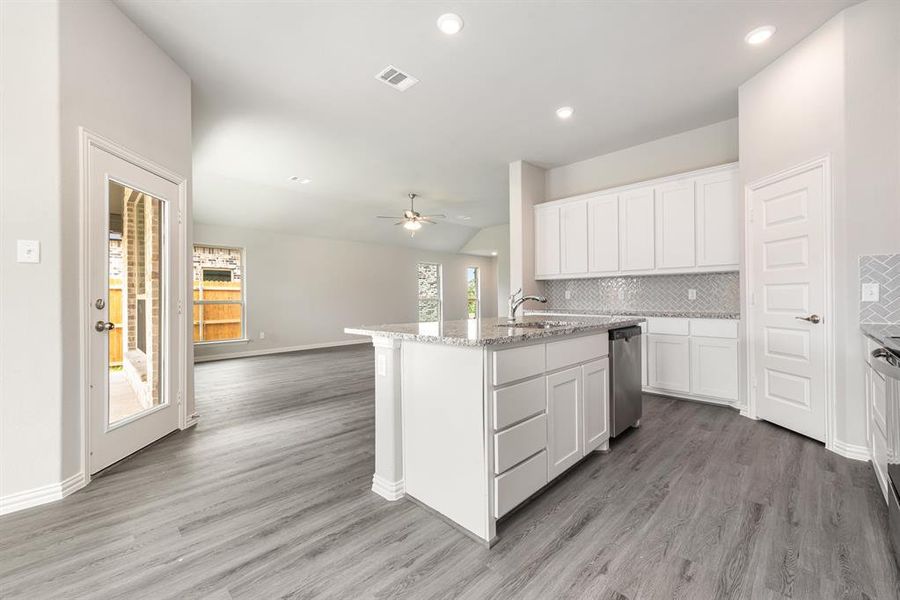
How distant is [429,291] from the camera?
11.1 meters

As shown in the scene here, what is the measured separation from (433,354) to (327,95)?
114 inches

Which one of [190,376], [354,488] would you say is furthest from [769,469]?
[190,376]

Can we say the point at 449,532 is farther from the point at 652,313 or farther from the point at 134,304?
the point at 652,313

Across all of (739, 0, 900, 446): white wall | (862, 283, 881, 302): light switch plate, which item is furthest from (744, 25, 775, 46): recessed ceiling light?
(862, 283, 881, 302): light switch plate

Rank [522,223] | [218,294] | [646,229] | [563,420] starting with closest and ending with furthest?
[563,420]
[646,229]
[522,223]
[218,294]

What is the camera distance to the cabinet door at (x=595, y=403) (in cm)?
241

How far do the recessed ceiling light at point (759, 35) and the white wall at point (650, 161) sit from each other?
53.8 inches

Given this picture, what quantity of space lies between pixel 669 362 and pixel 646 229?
152 cm

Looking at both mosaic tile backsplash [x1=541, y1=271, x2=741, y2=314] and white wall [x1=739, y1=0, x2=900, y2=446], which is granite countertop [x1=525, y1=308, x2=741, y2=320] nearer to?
mosaic tile backsplash [x1=541, y1=271, x2=741, y2=314]

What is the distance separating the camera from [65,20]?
2145 mm

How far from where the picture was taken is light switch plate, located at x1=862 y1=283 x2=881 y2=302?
248 cm

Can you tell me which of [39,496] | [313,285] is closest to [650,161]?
[39,496]

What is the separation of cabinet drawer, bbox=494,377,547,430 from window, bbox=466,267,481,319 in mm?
9850

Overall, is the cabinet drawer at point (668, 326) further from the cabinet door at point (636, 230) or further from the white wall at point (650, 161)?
the white wall at point (650, 161)
